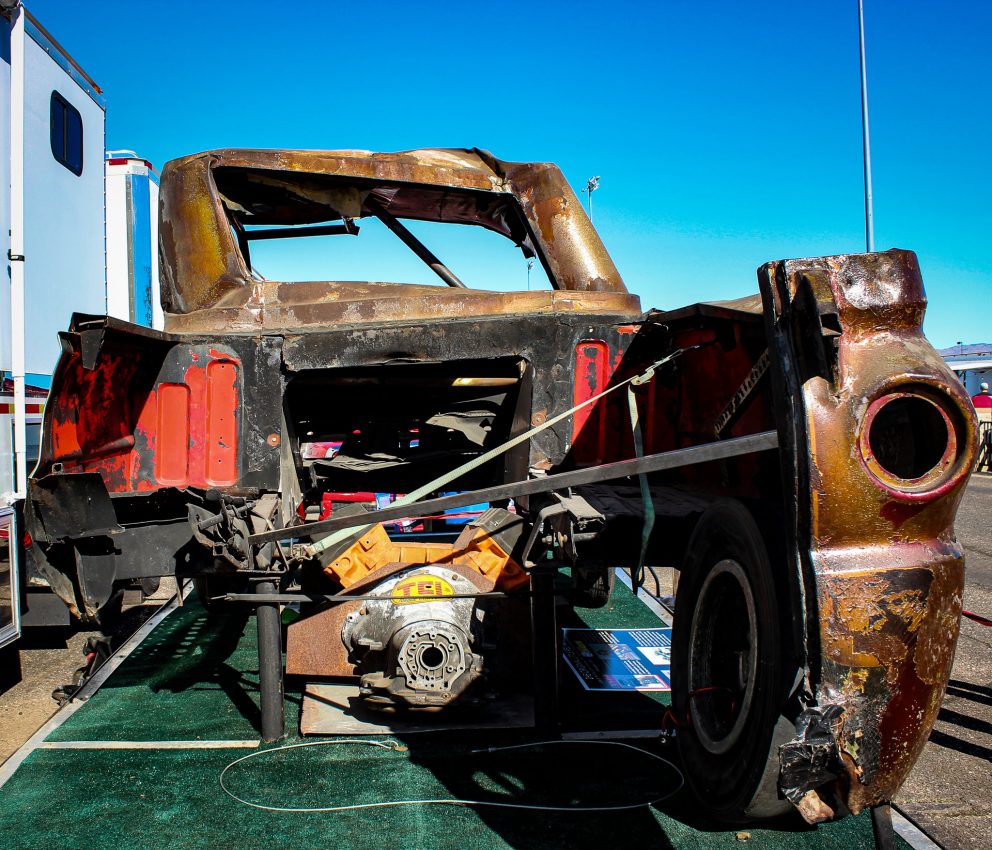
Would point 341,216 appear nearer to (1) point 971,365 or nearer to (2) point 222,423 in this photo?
(2) point 222,423

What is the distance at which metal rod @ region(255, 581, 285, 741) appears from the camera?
3793 millimetres

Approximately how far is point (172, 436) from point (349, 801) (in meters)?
1.74

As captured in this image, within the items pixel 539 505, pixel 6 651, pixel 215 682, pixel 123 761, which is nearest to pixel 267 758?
pixel 123 761

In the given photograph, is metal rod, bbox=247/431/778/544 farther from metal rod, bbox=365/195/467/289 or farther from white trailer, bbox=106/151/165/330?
white trailer, bbox=106/151/165/330

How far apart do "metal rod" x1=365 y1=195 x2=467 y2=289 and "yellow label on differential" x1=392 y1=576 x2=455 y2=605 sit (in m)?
1.70

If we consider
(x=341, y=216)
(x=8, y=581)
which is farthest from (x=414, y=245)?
(x=8, y=581)

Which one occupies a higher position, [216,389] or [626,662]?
[216,389]

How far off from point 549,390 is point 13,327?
2.97 meters

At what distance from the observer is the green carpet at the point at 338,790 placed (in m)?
3.00

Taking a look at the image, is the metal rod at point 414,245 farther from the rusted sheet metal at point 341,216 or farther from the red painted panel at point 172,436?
the red painted panel at point 172,436

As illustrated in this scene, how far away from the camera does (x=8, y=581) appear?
445 cm

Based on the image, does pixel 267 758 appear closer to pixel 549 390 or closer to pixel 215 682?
pixel 215 682

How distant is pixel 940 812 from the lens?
3.22 meters

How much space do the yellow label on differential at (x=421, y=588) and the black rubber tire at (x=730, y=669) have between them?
1715 mm
